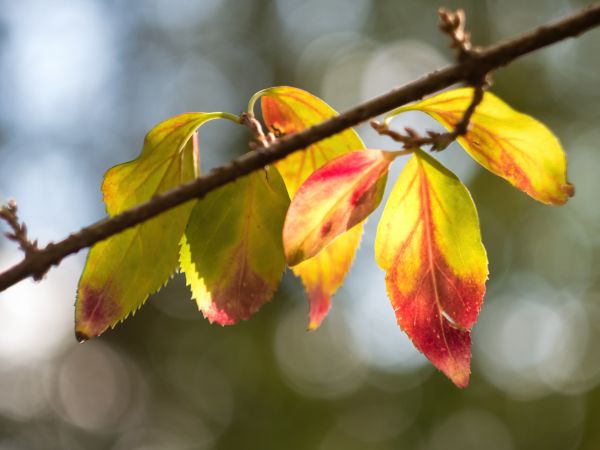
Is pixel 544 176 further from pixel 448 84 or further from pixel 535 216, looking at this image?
pixel 535 216

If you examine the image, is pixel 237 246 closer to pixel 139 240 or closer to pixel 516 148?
pixel 139 240

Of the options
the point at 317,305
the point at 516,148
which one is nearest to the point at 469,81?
the point at 516,148

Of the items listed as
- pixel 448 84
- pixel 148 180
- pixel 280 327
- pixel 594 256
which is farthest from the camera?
pixel 594 256

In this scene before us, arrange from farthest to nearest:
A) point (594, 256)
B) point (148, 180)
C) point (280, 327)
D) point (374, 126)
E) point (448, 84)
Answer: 1. point (594, 256)
2. point (280, 327)
3. point (148, 180)
4. point (374, 126)
5. point (448, 84)

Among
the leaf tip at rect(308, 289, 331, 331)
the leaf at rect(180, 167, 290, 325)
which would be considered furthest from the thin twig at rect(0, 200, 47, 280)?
the leaf tip at rect(308, 289, 331, 331)

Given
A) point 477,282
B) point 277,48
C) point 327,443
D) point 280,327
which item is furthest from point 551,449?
point 477,282

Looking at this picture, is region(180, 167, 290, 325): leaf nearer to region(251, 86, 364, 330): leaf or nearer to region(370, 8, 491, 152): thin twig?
region(251, 86, 364, 330): leaf

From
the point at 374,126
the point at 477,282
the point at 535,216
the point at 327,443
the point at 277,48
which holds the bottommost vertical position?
the point at 327,443

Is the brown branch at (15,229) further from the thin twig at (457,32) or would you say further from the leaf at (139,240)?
the thin twig at (457,32)

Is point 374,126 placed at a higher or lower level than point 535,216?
higher
